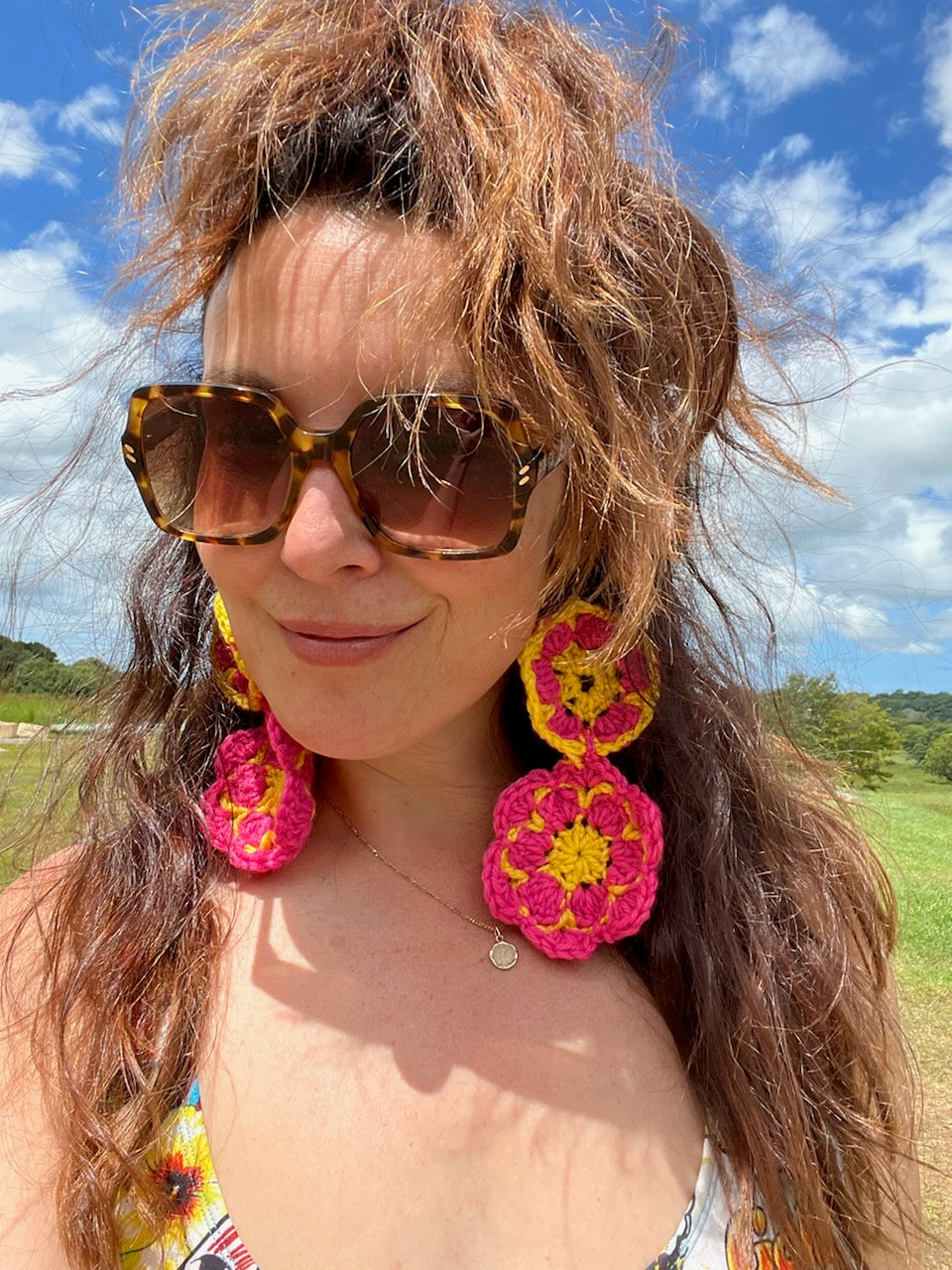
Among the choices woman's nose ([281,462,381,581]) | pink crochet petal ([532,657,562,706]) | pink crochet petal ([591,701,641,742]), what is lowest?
pink crochet petal ([591,701,641,742])

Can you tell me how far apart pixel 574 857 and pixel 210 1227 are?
58 cm

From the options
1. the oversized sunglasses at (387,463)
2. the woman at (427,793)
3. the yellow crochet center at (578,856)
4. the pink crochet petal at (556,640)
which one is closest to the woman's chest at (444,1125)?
the woman at (427,793)

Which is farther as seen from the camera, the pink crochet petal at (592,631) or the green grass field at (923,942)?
the green grass field at (923,942)

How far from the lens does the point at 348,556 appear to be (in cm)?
103

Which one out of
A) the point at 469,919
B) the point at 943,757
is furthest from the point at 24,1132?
the point at 943,757

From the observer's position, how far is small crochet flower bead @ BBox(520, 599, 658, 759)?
1.26 metres

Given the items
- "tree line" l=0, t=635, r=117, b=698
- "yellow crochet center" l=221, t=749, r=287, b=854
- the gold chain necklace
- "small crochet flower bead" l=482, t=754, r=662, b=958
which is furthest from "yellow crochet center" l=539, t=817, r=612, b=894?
"tree line" l=0, t=635, r=117, b=698

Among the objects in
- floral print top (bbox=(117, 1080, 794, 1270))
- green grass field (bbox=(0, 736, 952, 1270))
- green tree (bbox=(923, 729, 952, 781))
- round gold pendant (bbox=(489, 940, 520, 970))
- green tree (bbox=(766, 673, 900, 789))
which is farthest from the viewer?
green tree (bbox=(923, 729, 952, 781))

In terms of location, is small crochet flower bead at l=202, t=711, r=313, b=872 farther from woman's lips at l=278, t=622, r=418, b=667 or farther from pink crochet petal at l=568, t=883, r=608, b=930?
pink crochet petal at l=568, t=883, r=608, b=930

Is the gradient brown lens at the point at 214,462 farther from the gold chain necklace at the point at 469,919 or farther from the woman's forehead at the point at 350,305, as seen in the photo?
the gold chain necklace at the point at 469,919

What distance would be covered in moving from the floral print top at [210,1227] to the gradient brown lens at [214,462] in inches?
25.2

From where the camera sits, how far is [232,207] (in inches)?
42.5

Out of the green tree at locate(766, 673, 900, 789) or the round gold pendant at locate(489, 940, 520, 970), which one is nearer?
the round gold pendant at locate(489, 940, 520, 970)

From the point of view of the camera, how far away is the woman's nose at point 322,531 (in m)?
1.03
